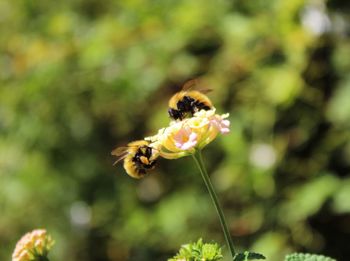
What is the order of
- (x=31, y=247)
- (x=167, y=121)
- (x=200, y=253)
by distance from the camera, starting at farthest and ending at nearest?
(x=167, y=121) → (x=31, y=247) → (x=200, y=253)

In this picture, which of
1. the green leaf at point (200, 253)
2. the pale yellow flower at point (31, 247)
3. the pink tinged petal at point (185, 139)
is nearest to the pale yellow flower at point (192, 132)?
the pink tinged petal at point (185, 139)

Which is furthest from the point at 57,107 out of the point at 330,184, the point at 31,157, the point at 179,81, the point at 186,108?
the point at 186,108

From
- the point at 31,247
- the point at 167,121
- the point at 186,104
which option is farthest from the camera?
the point at 167,121

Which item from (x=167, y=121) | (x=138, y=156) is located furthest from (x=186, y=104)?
(x=167, y=121)

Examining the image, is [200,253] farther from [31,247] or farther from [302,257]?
[31,247]

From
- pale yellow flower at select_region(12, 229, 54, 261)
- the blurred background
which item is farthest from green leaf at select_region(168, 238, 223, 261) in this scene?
the blurred background

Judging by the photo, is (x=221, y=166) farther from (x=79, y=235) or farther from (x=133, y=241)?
(x=79, y=235)
